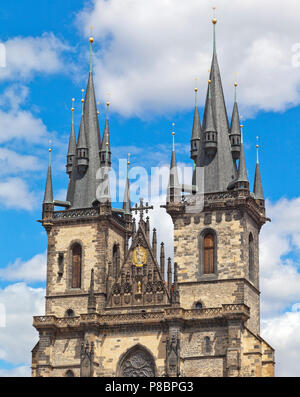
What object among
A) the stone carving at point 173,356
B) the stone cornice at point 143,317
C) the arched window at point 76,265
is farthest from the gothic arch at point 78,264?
the stone carving at point 173,356

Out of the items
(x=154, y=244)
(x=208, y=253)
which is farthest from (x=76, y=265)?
(x=208, y=253)

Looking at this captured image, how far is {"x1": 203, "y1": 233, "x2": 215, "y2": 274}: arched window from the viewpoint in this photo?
65000 mm

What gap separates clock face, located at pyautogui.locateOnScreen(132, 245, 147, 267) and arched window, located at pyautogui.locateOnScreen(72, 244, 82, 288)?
12.5ft

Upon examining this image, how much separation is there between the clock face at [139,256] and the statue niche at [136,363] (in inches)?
219

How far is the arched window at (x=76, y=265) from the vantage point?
223 ft

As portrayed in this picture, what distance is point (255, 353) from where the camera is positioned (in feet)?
204

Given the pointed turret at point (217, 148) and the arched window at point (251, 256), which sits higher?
the pointed turret at point (217, 148)

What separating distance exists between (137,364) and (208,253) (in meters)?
8.30

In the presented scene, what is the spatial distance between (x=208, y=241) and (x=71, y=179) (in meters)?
11.5

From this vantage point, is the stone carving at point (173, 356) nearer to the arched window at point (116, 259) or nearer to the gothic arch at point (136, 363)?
the gothic arch at point (136, 363)

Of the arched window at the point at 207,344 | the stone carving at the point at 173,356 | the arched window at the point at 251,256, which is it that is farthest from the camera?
the arched window at the point at 251,256

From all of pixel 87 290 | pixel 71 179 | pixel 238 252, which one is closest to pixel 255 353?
pixel 238 252
